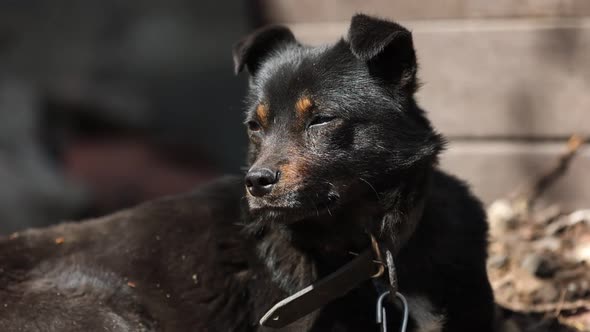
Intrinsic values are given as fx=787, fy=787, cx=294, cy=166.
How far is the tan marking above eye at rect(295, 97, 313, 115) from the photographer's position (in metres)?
3.40

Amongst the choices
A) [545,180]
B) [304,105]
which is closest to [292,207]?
[304,105]

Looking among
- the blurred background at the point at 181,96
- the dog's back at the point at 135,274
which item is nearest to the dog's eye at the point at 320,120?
the dog's back at the point at 135,274

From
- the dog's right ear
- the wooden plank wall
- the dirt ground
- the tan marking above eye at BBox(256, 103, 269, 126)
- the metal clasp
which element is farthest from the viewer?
the wooden plank wall

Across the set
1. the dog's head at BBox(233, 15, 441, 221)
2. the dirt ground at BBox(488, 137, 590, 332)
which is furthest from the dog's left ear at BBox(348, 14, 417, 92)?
the dirt ground at BBox(488, 137, 590, 332)

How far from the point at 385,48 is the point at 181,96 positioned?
3851mm

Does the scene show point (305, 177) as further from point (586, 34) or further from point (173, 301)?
point (586, 34)

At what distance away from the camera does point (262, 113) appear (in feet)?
11.6

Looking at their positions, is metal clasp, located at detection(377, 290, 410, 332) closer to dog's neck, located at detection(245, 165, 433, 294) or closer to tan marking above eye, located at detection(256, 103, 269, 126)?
dog's neck, located at detection(245, 165, 433, 294)

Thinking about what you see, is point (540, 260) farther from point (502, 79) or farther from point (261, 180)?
point (261, 180)

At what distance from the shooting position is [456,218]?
12.1 feet

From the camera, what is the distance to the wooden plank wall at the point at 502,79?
17.1 feet

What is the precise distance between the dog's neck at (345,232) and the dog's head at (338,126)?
75 millimetres

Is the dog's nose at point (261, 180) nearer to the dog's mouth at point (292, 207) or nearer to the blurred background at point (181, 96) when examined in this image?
the dog's mouth at point (292, 207)

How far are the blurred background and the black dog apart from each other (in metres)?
1.83
